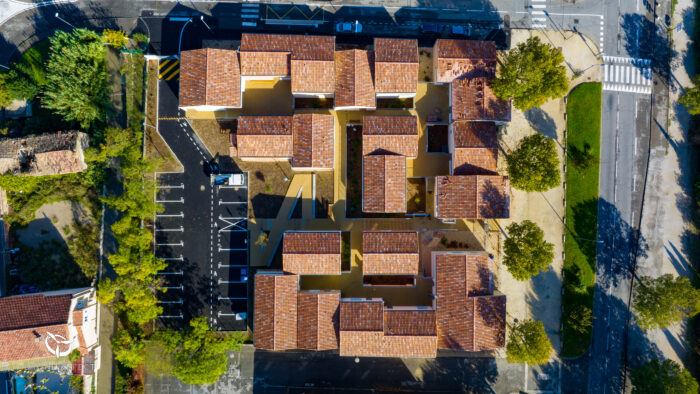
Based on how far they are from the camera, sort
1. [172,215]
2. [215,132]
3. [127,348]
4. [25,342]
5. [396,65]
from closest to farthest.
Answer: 1. [25,342]
2. [396,65]
3. [127,348]
4. [172,215]
5. [215,132]

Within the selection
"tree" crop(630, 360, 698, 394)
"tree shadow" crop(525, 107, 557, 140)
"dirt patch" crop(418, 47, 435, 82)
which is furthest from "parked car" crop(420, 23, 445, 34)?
"tree" crop(630, 360, 698, 394)

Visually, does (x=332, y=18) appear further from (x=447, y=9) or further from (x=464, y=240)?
(x=464, y=240)

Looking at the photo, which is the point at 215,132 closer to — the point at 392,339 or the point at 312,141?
the point at 312,141

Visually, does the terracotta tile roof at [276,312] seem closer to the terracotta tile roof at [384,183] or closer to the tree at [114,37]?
the terracotta tile roof at [384,183]

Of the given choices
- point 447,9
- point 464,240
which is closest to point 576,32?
point 447,9

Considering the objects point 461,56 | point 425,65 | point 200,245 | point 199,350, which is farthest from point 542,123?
point 199,350

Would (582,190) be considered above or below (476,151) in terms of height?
below

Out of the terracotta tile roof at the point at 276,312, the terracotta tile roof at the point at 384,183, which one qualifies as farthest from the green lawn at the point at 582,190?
the terracotta tile roof at the point at 276,312
